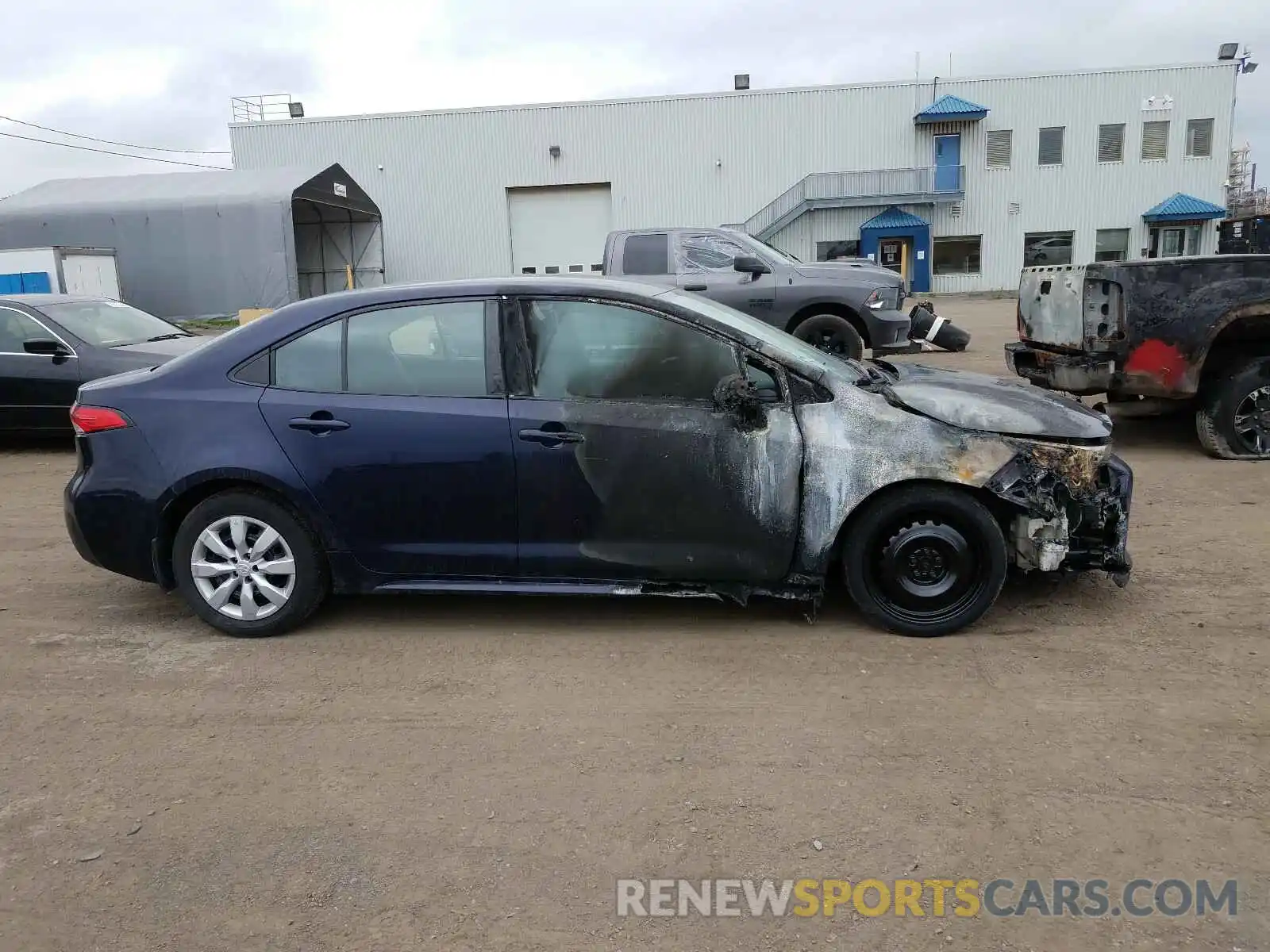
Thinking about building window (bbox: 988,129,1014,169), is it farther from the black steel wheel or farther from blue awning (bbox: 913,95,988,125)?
the black steel wheel

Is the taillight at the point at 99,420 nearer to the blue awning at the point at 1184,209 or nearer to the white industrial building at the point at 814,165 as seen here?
the white industrial building at the point at 814,165

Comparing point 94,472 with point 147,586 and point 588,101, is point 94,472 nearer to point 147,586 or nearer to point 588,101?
point 147,586

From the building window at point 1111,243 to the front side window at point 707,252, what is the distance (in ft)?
100

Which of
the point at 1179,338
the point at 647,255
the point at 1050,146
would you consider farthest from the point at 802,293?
the point at 1050,146

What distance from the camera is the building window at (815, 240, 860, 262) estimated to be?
121ft

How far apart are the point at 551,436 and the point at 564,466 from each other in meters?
0.14

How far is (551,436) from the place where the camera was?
4.25 meters

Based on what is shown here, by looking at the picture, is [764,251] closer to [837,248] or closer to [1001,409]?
[1001,409]

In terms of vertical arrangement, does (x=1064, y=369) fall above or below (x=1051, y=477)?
above

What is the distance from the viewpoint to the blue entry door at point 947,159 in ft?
118

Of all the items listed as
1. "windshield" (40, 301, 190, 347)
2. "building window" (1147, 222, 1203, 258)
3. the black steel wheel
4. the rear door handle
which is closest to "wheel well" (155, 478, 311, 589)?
the rear door handle

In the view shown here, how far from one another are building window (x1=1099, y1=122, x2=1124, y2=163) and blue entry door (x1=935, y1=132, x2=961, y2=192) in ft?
17.6

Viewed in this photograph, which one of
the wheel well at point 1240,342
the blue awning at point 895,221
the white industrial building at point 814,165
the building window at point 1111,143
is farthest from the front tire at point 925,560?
the building window at point 1111,143

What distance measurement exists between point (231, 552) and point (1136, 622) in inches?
164
